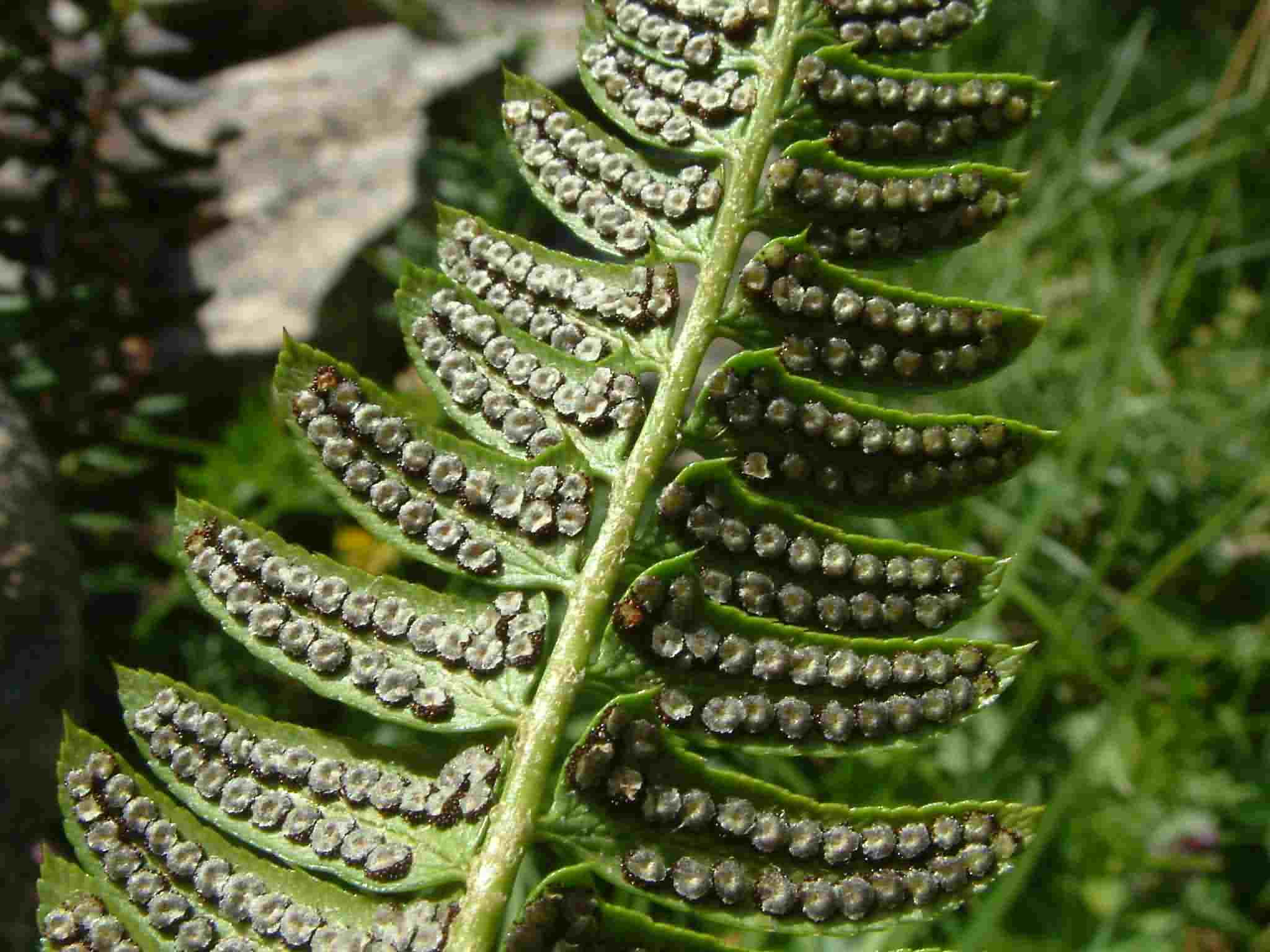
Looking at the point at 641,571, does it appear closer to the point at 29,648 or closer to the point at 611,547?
the point at 611,547

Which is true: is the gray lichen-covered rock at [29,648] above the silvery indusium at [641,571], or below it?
below

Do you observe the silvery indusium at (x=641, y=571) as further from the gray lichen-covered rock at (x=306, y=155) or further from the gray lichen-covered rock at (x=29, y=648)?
the gray lichen-covered rock at (x=306, y=155)

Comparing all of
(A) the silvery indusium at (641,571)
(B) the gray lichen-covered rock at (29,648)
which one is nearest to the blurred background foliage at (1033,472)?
(B) the gray lichen-covered rock at (29,648)

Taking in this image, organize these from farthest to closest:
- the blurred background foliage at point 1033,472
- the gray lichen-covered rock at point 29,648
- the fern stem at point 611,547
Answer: the blurred background foliage at point 1033,472
the gray lichen-covered rock at point 29,648
the fern stem at point 611,547

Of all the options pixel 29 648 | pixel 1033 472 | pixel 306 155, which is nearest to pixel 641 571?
pixel 29 648

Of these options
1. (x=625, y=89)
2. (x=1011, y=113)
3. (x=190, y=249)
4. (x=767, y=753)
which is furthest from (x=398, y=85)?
(x=767, y=753)

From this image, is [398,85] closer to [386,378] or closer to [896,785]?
[386,378]

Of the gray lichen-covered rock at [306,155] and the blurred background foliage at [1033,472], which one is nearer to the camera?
the blurred background foliage at [1033,472]

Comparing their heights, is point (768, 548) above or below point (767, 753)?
above

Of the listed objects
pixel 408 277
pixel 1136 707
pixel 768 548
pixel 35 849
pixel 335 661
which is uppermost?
pixel 408 277
